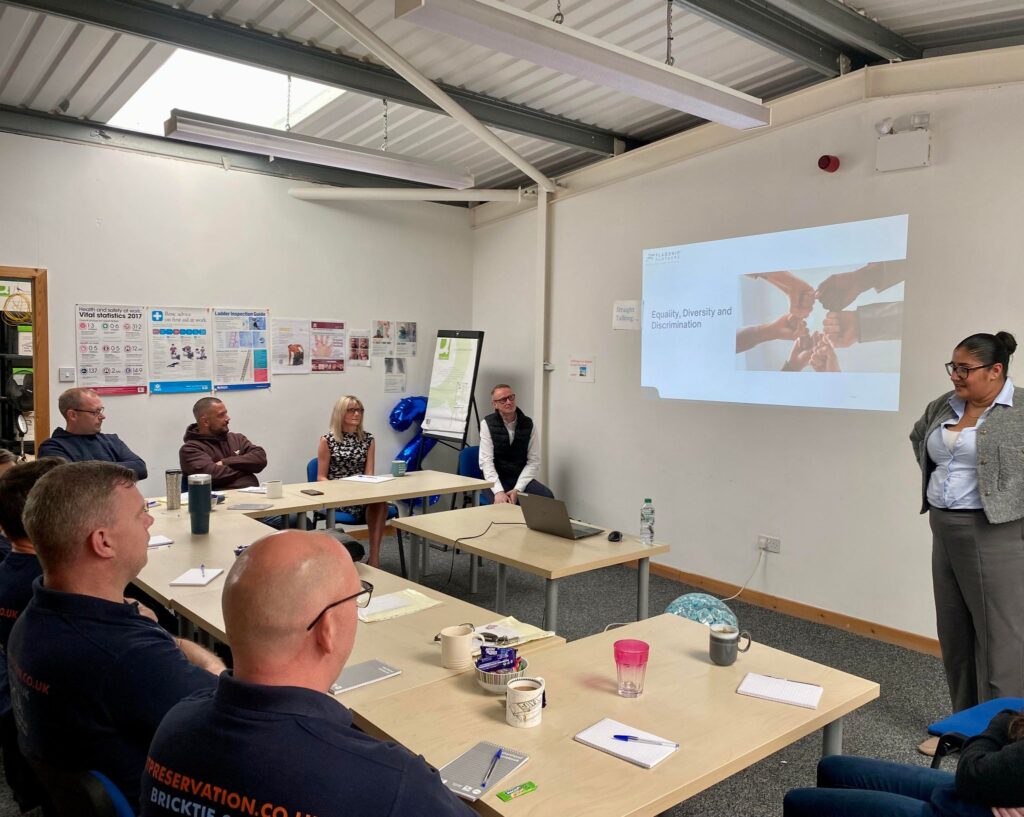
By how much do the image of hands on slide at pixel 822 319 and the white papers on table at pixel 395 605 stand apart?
2.87 metres

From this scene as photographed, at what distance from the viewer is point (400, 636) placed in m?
2.12

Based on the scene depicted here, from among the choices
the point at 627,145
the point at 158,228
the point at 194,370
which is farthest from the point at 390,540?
the point at 627,145

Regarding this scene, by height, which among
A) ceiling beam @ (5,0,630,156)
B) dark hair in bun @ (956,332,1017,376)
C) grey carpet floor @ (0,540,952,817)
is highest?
ceiling beam @ (5,0,630,156)

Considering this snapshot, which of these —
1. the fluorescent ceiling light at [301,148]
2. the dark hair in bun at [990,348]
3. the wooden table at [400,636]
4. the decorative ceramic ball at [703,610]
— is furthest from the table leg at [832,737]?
the fluorescent ceiling light at [301,148]

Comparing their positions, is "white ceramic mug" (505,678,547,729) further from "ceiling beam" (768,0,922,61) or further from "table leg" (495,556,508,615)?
"ceiling beam" (768,0,922,61)

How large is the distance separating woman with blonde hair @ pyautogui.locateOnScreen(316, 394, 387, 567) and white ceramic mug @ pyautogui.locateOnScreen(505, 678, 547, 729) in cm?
370

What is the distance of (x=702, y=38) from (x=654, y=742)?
143 inches

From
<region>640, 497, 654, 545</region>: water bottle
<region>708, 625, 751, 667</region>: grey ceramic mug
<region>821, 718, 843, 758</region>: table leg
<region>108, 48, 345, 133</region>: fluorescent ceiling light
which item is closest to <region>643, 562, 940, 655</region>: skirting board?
<region>640, 497, 654, 545</region>: water bottle

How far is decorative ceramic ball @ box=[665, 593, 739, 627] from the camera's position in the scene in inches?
118

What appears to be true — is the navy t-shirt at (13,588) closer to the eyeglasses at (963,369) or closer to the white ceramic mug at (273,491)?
the white ceramic mug at (273,491)

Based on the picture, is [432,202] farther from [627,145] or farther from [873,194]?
[873,194]

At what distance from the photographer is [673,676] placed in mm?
1859

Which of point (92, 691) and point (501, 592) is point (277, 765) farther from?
point (501, 592)

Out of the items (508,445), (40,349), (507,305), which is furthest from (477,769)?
(507,305)
